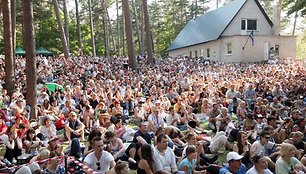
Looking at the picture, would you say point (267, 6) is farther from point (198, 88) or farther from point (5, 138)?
point (5, 138)

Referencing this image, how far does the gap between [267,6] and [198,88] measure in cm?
5488

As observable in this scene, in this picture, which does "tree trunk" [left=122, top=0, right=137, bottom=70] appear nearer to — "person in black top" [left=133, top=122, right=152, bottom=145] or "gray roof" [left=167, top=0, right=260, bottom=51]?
"gray roof" [left=167, top=0, right=260, bottom=51]

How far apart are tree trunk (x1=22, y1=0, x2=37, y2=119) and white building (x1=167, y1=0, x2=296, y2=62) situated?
1106 inches

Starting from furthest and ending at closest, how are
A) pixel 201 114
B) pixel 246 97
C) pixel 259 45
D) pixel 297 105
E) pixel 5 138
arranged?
pixel 259 45
pixel 246 97
pixel 201 114
pixel 297 105
pixel 5 138

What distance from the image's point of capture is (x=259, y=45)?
130 feet

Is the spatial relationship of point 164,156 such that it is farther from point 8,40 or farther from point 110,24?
point 110,24

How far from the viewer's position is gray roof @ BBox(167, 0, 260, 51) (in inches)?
1634

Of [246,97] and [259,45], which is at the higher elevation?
[259,45]

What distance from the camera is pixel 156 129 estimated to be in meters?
11.8

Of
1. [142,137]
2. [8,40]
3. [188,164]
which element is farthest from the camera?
[8,40]

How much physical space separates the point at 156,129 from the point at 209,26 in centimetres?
3459

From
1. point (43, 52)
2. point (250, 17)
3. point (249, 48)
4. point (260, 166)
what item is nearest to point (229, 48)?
point (249, 48)

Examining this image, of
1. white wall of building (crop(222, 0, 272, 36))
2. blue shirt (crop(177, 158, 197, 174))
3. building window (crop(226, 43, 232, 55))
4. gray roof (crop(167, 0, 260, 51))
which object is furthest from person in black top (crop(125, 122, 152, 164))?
white wall of building (crop(222, 0, 272, 36))

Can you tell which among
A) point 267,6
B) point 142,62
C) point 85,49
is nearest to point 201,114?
point 142,62
